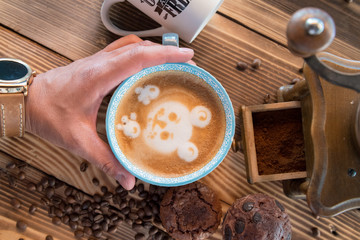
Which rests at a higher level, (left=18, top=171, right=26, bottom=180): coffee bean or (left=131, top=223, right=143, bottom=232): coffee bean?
(left=131, top=223, right=143, bottom=232): coffee bean

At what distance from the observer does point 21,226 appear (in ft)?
3.83

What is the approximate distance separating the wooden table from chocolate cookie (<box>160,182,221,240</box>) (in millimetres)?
107

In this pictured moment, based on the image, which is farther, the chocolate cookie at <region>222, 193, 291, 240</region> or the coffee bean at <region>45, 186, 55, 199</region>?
the coffee bean at <region>45, 186, 55, 199</region>

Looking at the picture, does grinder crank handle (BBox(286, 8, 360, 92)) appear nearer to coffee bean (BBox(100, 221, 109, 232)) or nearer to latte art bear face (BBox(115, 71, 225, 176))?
latte art bear face (BBox(115, 71, 225, 176))

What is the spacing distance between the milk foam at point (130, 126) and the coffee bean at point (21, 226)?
52 centimetres

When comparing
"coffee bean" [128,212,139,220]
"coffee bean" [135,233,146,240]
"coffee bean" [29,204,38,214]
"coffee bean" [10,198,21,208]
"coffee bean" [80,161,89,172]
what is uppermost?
"coffee bean" [80,161,89,172]

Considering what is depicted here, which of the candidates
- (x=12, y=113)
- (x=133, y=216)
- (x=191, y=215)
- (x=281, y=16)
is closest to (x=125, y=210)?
(x=133, y=216)

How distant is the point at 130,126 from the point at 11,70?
0.42 metres

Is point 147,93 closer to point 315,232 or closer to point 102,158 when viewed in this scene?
point 102,158

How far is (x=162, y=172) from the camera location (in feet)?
3.28

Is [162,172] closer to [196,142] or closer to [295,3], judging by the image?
[196,142]

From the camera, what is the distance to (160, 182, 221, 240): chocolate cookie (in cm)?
108

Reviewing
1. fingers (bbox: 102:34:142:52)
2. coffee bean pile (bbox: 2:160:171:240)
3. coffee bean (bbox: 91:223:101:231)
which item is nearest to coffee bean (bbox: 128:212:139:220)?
coffee bean pile (bbox: 2:160:171:240)

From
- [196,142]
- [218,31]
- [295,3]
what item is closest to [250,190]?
[196,142]
